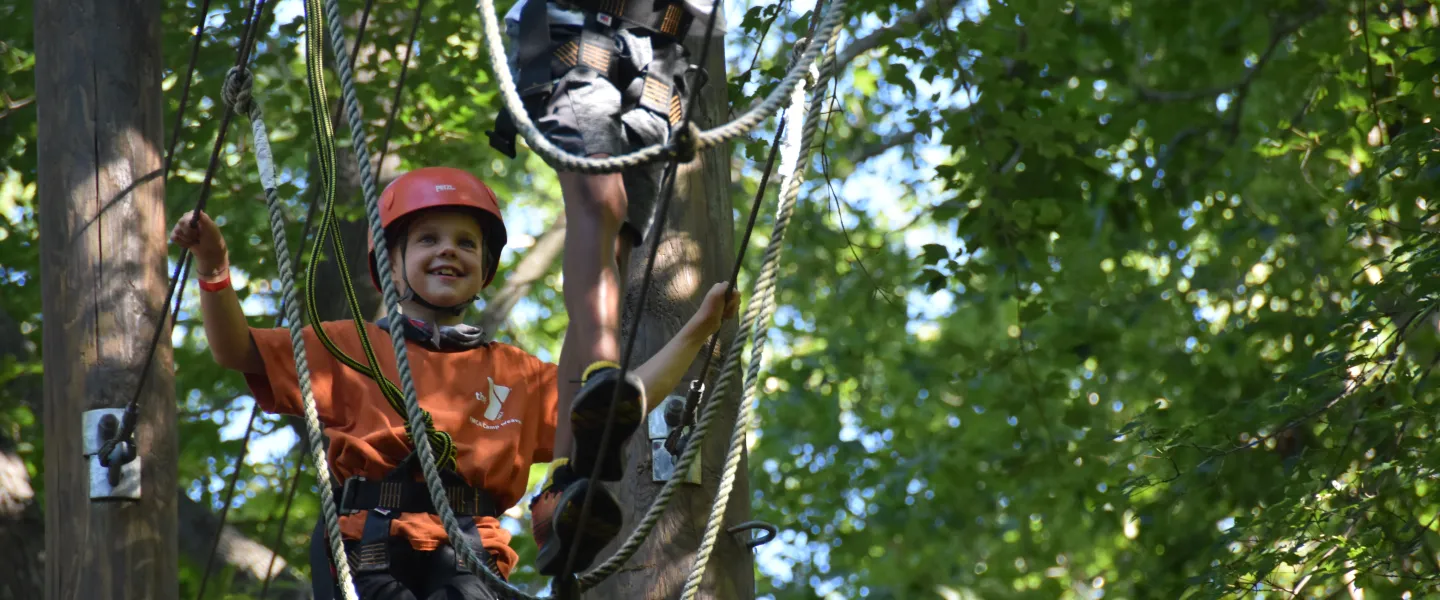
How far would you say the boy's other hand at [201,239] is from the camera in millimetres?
3162

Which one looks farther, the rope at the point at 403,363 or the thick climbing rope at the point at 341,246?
the thick climbing rope at the point at 341,246

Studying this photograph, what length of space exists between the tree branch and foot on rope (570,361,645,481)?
519 cm

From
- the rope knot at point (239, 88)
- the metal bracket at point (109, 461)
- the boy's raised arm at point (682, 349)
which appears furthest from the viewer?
the metal bracket at point (109, 461)

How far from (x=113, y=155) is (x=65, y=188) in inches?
6.0

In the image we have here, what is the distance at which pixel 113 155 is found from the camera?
15.1 feet

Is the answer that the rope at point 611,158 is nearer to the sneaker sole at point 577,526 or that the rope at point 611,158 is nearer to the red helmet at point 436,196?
the sneaker sole at point 577,526

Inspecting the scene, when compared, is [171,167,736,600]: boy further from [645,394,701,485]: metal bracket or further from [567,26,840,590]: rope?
[645,394,701,485]: metal bracket

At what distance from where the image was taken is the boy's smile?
3428 millimetres

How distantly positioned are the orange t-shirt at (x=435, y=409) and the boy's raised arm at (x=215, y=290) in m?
0.10

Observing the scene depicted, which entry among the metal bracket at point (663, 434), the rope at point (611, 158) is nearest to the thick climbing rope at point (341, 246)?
the rope at point (611, 158)

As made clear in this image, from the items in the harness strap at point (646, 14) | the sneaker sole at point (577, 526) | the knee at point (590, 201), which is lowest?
the sneaker sole at point (577, 526)

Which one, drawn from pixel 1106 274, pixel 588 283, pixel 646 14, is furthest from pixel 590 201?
pixel 1106 274

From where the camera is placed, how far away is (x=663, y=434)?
3.99 m

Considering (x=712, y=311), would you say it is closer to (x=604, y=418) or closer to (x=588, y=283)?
(x=588, y=283)
